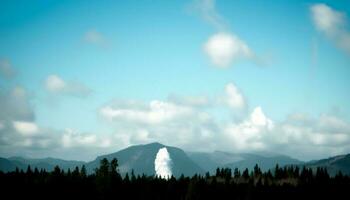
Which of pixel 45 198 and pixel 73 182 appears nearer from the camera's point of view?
pixel 45 198

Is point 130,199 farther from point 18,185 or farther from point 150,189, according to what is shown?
point 18,185

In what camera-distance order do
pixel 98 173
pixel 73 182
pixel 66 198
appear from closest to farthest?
pixel 98 173 → pixel 66 198 → pixel 73 182

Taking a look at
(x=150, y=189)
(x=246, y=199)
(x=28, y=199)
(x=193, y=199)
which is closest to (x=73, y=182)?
(x=28, y=199)

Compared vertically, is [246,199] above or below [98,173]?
below

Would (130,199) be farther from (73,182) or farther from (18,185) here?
(18,185)

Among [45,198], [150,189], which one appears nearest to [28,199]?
[45,198]

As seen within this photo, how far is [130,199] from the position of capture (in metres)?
195

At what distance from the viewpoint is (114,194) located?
185 m

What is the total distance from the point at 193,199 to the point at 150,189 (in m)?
28.4

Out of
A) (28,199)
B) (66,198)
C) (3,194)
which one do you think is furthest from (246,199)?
(3,194)

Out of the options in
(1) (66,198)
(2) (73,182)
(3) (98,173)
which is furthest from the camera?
(2) (73,182)

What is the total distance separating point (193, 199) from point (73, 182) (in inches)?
2452

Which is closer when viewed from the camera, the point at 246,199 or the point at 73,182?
the point at 246,199

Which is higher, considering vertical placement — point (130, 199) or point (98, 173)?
point (98, 173)
